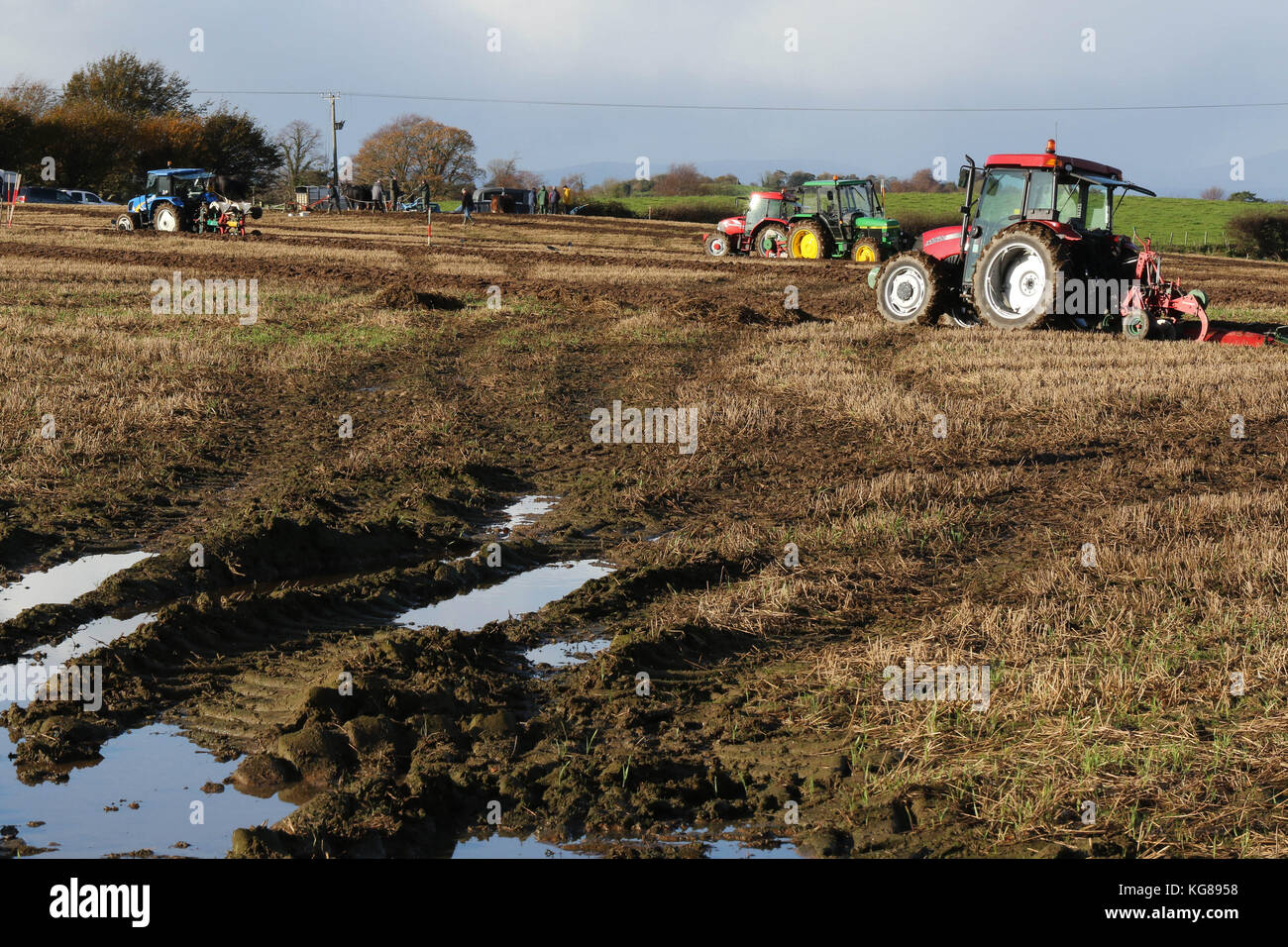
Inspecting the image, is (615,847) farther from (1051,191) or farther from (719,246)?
(719,246)

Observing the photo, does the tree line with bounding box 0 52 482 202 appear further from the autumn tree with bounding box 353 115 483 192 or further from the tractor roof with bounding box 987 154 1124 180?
the tractor roof with bounding box 987 154 1124 180

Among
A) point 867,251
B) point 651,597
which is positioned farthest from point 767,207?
point 651,597

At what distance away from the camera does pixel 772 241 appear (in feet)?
101

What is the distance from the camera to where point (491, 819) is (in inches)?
160

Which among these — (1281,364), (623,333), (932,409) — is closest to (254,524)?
(932,409)

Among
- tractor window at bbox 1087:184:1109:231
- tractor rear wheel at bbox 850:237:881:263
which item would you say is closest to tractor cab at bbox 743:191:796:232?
tractor rear wheel at bbox 850:237:881:263

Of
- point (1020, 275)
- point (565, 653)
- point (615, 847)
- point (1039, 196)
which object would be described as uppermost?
point (1039, 196)

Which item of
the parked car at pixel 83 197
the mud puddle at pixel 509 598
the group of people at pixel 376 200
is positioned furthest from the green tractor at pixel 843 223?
the parked car at pixel 83 197

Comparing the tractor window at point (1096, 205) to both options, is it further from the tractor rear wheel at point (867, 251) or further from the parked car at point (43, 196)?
the parked car at point (43, 196)

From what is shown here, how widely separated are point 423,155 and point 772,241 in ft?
182

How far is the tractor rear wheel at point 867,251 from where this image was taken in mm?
27875

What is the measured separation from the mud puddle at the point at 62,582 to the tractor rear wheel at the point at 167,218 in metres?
29.2

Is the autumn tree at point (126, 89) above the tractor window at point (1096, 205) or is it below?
above
